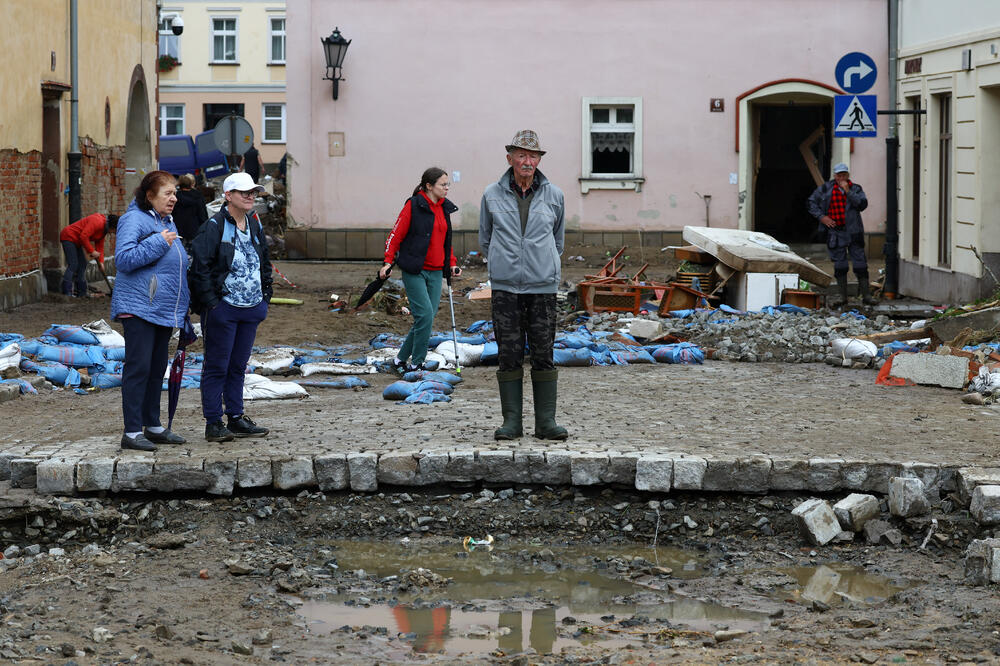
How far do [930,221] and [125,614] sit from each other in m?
13.7

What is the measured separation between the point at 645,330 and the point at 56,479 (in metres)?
7.42

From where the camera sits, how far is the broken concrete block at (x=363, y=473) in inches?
278

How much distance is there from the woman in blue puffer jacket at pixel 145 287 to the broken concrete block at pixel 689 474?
283 centimetres

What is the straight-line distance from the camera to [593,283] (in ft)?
50.3

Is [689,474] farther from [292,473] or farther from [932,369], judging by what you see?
[932,369]

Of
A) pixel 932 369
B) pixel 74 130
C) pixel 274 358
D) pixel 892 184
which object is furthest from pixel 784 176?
pixel 274 358

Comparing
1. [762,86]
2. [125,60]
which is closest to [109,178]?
[125,60]

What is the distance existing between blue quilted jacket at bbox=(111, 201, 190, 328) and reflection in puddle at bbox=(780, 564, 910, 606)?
358 centimetres

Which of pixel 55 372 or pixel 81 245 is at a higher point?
pixel 81 245

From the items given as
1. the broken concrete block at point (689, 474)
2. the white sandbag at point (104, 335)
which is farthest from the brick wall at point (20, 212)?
the broken concrete block at point (689, 474)

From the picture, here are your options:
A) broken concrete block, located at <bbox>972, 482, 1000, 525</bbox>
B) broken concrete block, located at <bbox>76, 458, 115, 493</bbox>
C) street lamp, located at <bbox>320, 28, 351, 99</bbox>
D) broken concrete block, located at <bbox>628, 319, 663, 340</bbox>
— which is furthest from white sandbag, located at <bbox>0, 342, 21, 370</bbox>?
street lamp, located at <bbox>320, 28, 351, 99</bbox>

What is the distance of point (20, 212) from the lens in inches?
648

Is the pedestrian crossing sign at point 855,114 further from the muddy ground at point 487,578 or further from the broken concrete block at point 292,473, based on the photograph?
the broken concrete block at point 292,473

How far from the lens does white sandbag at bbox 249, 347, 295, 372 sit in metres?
11.4
